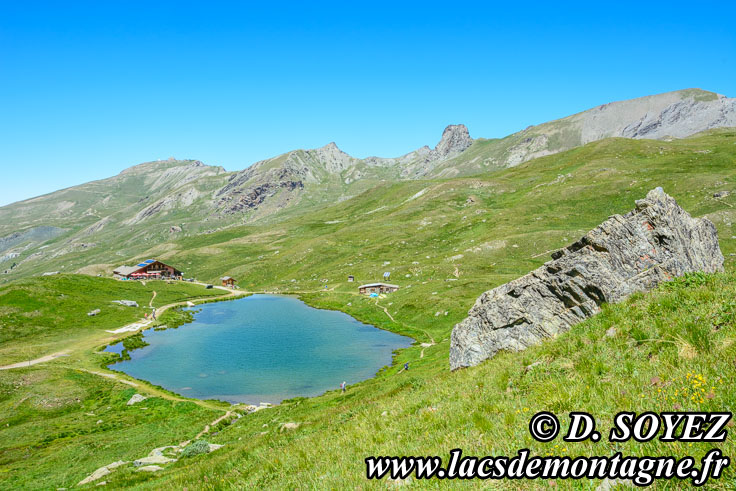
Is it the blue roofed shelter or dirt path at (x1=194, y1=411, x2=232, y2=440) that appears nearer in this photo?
dirt path at (x1=194, y1=411, x2=232, y2=440)

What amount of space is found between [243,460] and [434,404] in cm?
840

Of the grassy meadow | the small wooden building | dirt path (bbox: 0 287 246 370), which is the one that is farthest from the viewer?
the small wooden building

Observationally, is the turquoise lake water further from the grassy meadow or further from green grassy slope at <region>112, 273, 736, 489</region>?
green grassy slope at <region>112, 273, 736, 489</region>

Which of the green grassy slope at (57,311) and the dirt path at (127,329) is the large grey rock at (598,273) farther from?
the green grassy slope at (57,311)

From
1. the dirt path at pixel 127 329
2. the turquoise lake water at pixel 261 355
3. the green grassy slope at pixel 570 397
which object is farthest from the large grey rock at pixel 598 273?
the dirt path at pixel 127 329

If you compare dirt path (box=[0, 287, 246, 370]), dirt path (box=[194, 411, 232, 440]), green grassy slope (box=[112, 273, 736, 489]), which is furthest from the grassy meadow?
dirt path (box=[0, 287, 246, 370])

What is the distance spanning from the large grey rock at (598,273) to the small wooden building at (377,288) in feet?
320

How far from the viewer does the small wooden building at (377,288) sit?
407ft

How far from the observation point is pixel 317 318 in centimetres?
10144

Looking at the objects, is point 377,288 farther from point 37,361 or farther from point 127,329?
point 37,361

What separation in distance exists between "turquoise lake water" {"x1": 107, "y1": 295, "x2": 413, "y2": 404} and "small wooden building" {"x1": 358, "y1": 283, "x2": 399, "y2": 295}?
73.0 feet

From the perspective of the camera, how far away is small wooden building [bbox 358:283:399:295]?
12412 cm

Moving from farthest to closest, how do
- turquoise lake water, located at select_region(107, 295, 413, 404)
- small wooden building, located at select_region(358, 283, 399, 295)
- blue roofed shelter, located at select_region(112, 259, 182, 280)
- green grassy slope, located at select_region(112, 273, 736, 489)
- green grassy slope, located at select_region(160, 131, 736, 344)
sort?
blue roofed shelter, located at select_region(112, 259, 182, 280), small wooden building, located at select_region(358, 283, 399, 295), green grassy slope, located at select_region(160, 131, 736, 344), turquoise lake water, located at select_region(107, 295, 413, 404), green grassy slope, located at select_region(112, 273, 736, 489)

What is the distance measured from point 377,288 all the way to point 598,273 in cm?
10683
